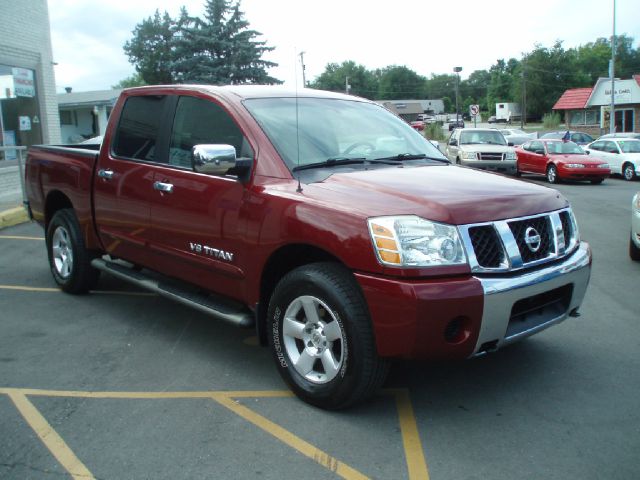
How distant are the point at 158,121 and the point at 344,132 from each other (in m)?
1.60

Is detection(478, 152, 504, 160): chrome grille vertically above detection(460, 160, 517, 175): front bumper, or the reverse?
detection(478, 152, 504, 160): chrome grille

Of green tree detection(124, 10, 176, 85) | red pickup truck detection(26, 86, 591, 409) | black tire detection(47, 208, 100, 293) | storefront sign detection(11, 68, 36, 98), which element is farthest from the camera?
green tree detection(124, 10, 176, 85)

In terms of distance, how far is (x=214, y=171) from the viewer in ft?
12.9

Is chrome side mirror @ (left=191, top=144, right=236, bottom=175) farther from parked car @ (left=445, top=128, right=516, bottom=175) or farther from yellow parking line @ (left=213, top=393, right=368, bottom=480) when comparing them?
parked car @ (left=445, top=128, right=516, bottom=175)

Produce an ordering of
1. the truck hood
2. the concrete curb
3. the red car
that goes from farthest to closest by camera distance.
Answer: the red car
the concrete curb
the truck hood

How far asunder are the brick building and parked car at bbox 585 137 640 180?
60.7 ft

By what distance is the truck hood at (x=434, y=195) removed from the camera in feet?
11.4

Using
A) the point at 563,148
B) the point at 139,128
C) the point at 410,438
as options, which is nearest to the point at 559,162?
the point at 563,148

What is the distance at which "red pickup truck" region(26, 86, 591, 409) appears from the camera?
11.1 ft

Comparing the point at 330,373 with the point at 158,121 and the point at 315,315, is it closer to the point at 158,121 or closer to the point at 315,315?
the point at 315,315

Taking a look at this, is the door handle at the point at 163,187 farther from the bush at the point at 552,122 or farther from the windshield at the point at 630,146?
the bush at the point at 552,122

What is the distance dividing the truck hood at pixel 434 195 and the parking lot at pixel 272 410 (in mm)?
1181

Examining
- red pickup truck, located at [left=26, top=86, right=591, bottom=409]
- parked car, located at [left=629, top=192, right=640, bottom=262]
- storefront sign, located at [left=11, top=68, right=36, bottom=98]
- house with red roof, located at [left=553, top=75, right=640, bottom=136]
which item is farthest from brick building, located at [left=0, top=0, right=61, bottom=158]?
house with red roof, located at [left=553, top=75, right=640, bottom=136]

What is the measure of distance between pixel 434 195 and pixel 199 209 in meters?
1.73
